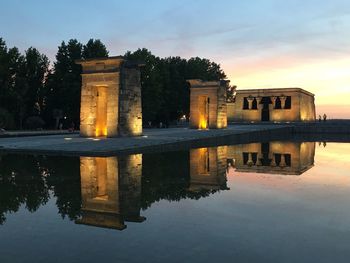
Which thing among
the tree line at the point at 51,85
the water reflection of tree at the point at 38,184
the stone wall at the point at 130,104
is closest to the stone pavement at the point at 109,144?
the water reflection of tree at the point at 38,184

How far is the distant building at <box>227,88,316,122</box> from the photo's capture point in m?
59.8

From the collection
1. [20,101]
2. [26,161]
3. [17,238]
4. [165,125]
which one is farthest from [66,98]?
[17,238]

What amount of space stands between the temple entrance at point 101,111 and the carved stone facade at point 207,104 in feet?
48.6

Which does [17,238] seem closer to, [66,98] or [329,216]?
[329,216]

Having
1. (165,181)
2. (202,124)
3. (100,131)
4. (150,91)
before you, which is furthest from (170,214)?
(150,91)

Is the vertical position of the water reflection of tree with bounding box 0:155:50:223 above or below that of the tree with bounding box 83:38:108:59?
below

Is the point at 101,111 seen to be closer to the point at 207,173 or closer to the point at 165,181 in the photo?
the point at 207,173

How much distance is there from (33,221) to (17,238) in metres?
0.98

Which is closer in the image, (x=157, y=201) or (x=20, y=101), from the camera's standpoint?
(x=157, y=201)

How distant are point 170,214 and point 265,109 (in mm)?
57483

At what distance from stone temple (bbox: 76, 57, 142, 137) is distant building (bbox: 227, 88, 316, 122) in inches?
1536

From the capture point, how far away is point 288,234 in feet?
19.0

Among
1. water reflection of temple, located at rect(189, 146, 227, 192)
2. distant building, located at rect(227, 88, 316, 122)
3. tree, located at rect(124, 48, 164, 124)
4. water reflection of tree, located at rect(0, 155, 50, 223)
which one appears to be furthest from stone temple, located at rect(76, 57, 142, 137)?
distant building, located at rect(227, 88, 316, 122)

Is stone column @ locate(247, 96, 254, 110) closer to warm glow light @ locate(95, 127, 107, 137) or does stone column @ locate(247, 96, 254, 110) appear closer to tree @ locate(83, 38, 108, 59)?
tree @ locate(83, 38, 108, 59)
